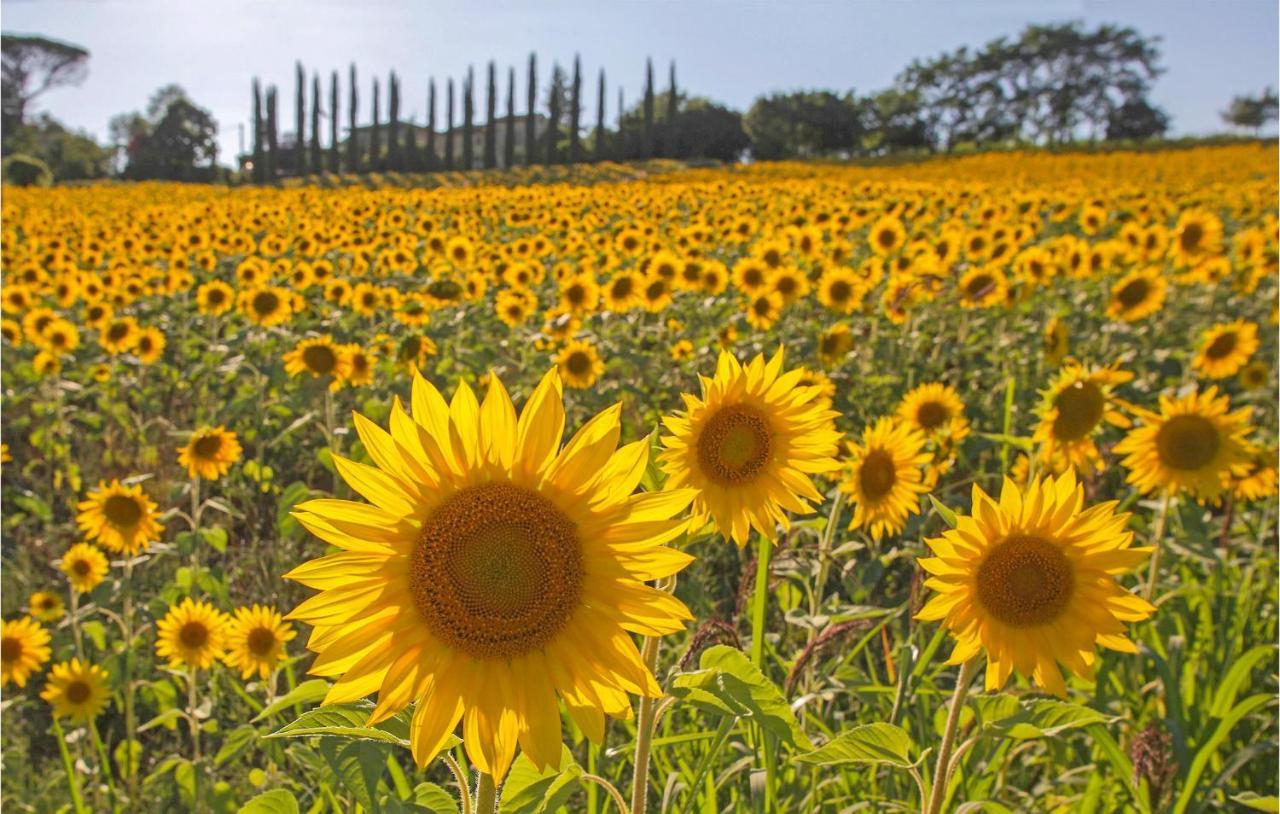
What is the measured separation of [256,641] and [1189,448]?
298 centimetres

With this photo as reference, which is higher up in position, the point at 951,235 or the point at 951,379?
the point at 951,235

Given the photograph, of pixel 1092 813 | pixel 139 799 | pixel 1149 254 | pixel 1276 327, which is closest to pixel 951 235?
pixel 1149 254

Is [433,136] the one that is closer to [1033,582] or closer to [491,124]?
[491,124]

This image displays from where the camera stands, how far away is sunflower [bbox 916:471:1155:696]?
1571mm

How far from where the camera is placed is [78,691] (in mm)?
3121

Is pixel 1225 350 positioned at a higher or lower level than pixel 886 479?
higher

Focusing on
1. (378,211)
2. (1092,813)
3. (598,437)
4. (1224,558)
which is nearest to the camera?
(598,437)

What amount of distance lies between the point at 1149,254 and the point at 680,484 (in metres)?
6.86

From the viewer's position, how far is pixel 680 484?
1778 millimetres

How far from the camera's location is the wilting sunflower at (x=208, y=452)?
3.80m

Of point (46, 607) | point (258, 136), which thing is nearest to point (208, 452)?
point (46, 607)

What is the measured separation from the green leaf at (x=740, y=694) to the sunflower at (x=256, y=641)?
73.8 inches

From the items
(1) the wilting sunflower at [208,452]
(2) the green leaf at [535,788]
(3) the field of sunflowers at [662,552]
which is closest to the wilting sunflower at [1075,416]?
(3) the field of sunflowers at [662,552]

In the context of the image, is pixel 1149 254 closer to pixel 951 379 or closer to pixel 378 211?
pixel 951 379
